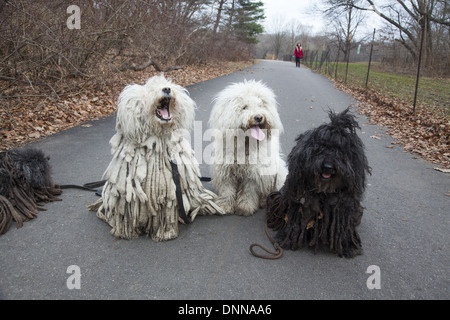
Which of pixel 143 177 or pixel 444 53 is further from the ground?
pixel 444 53

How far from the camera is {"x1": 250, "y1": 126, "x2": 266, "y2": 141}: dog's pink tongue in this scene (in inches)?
142

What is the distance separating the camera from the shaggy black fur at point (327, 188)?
2.91 metres

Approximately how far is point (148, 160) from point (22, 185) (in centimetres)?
167

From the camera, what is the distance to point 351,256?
3.09m

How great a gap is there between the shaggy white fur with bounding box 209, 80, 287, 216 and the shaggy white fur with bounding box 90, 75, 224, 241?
0.52 m

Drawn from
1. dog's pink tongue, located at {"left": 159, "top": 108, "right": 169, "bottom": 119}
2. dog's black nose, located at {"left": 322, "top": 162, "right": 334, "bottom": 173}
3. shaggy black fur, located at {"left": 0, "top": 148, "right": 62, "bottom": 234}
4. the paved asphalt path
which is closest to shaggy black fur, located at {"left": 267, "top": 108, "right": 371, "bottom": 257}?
dog's black nose, located at {"left": 322, "top": 162, "right": 334, "bottom": 173}

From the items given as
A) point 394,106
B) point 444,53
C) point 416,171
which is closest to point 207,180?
point 416,171

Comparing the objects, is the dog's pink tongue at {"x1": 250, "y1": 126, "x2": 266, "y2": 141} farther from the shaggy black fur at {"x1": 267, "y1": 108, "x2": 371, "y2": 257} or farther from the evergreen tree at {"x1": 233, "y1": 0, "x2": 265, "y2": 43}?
the evergreen tree at {"x1": 233, "y1": 0, "x2": 265, "y2": 43}

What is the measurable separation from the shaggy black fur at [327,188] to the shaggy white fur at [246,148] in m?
0.61
